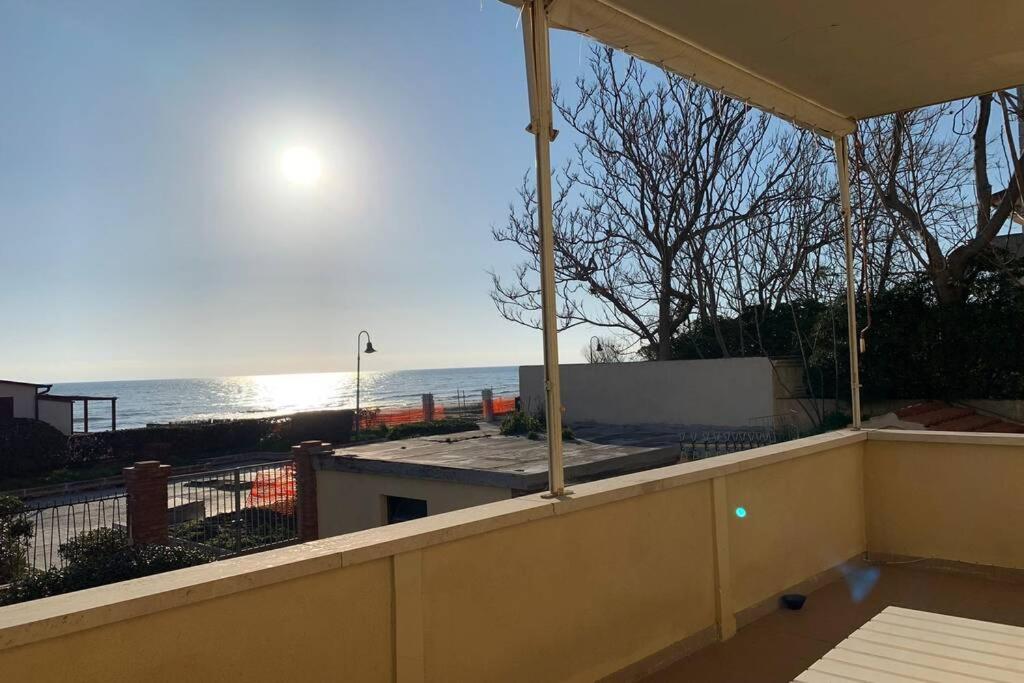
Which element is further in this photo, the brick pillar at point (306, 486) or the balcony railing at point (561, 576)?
the brick pillar at point (306, 486)

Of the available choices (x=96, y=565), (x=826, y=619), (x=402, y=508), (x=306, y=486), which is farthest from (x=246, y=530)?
(x=826, y=619)

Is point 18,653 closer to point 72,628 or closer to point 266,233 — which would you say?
point 72,628

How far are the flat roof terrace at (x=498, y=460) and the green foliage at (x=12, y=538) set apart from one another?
12.2ft

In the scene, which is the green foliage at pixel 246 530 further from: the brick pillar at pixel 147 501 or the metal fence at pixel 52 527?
the metal fence at pixel 52 527

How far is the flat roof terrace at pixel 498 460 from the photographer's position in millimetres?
7836

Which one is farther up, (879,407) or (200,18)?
(200,18)

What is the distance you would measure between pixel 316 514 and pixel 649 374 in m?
7.98

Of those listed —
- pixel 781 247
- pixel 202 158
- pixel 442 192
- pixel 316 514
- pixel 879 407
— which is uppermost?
pixel 202 158

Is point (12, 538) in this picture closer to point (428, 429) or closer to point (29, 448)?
point (428, 429)

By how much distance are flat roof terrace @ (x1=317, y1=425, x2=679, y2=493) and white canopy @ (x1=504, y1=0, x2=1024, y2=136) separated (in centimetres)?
493

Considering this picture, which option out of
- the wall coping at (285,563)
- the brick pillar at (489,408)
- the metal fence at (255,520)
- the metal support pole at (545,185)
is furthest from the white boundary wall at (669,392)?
the metal support pole at (545,185)

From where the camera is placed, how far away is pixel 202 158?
56.3 ft

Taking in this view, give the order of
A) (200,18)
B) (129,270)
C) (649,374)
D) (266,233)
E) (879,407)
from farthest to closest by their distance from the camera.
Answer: (129,270)
(266,233)
(649,374)
(879,407)
(200,18)

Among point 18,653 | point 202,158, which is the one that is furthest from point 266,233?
point 18,653
